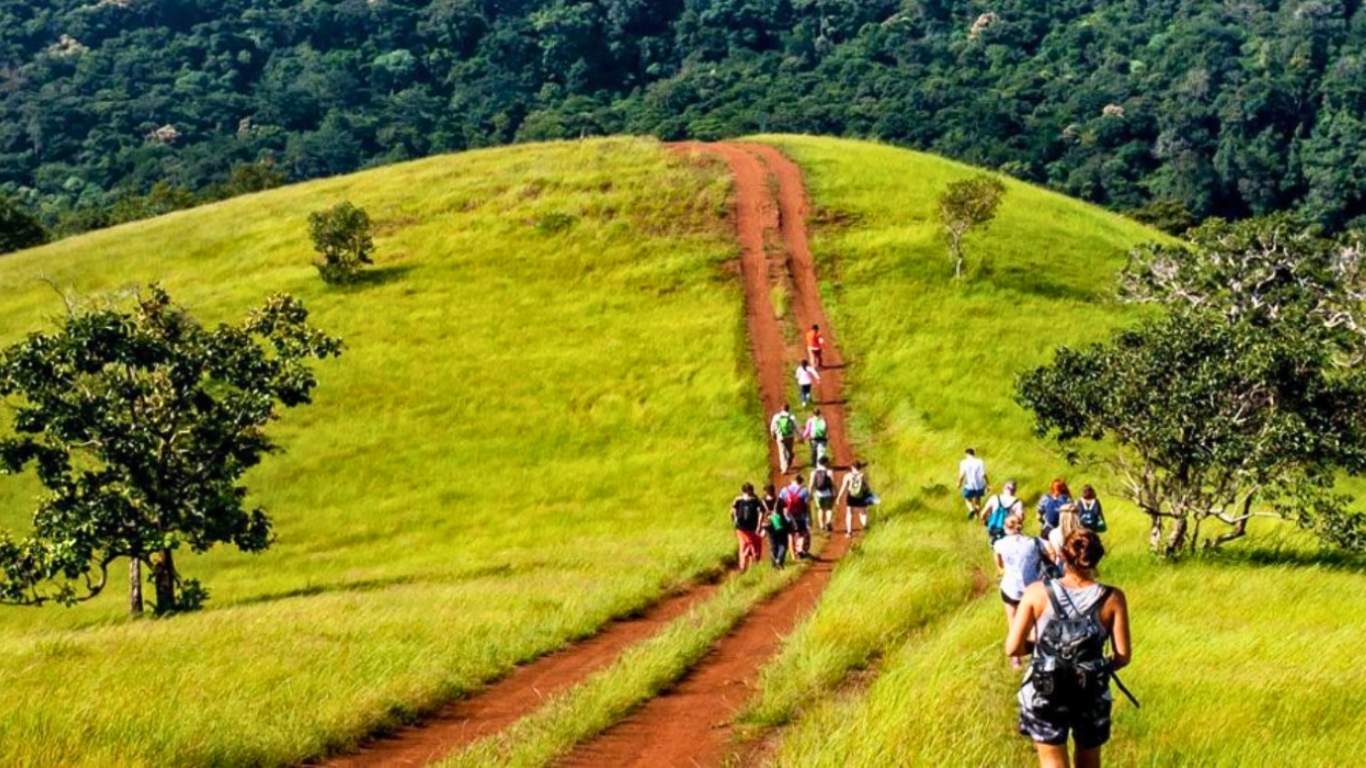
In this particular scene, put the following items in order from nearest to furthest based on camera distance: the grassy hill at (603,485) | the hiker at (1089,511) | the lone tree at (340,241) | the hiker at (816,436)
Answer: the grassy hill at (603,485), the hiker at (1089,511), the hiker at (816,436), the lone tree at (340,241)

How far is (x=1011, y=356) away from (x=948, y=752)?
3238cm

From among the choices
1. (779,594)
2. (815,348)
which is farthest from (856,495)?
(815,348)

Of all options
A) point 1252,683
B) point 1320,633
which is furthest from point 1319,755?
point 1320,633

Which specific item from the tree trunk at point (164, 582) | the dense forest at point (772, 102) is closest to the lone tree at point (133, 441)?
the tree trunk at point (164, 582)

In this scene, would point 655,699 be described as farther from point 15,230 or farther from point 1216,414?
point 15,230

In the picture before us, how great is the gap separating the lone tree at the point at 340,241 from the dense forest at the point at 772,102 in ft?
173

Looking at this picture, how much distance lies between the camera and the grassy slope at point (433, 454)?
11609 mm

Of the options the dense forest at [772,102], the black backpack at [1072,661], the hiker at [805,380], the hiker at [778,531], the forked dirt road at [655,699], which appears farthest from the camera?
the dense forest at [772,102]

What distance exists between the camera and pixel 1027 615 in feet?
25.2

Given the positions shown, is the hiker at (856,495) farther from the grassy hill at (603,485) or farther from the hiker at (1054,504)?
the hiker at (1054,504)

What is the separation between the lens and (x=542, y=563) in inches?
1011

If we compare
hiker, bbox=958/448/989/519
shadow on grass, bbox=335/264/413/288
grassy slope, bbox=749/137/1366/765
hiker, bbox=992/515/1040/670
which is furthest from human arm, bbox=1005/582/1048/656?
shadow on grass, bbox=335/264/413/288

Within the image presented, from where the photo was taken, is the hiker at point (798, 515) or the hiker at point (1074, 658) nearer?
the hiker at point (1074, 658)

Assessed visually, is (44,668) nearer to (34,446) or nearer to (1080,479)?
(34,446)
